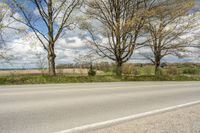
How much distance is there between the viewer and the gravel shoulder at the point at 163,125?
554cm

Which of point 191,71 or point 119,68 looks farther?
point 191,71

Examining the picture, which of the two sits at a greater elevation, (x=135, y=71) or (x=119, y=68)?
(x=119, y=68)

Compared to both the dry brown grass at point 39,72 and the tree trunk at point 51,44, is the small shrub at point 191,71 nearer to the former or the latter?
the dry brown grass at point 39,72

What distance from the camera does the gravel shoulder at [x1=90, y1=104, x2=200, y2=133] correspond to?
5.54 m

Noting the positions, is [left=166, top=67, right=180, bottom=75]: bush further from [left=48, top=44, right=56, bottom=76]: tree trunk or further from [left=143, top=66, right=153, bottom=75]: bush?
[left=48, top=44, right=56, bottom=76]: tree trunk

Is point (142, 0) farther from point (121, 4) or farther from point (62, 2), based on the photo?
point (62, 2)

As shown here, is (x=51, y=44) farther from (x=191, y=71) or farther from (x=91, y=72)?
→ (x=191, y=71)

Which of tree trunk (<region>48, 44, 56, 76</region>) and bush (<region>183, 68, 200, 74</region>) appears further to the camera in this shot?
bush (<region>183, 68, 200, 74</region>)

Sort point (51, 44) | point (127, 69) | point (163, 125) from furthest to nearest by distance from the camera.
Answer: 1. point (127, 69)
2. point (51, 44)
3. point (163, 125)

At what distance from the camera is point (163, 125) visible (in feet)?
19.7

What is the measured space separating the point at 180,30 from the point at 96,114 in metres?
21.6

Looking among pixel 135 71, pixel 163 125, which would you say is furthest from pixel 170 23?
pixel 163 125

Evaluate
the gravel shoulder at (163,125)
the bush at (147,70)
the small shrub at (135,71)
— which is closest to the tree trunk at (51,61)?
the small shrub at (135,71)

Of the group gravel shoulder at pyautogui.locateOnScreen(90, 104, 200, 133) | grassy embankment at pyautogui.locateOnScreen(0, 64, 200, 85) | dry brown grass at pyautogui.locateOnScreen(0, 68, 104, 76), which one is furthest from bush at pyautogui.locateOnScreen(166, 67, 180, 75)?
gravel shoulder at pyautogui.locateOnScreen(90, 104, 200, 133)
